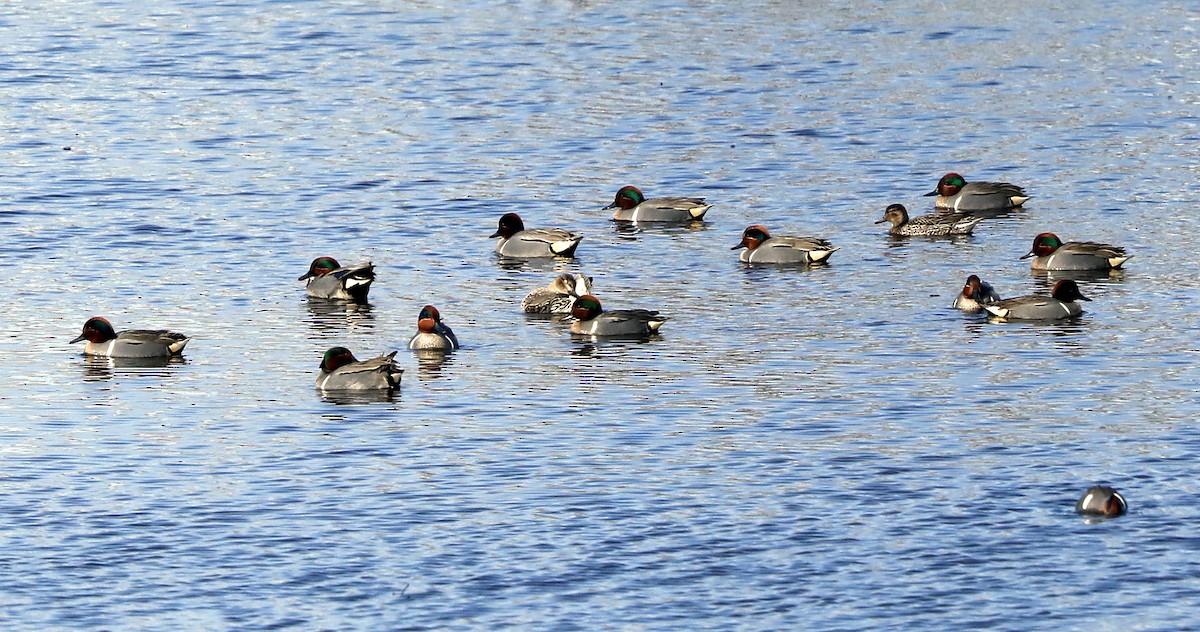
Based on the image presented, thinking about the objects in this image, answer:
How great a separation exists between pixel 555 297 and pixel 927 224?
7788 mm

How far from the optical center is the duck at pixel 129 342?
27.8 m

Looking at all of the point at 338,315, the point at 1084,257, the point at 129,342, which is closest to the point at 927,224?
the point at 1084,257

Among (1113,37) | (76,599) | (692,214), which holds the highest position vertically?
(1113,37)

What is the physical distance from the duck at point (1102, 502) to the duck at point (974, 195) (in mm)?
17118

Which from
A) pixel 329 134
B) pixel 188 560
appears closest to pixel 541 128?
pixel 329 134

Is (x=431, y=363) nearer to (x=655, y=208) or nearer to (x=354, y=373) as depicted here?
(x=354, y=373)

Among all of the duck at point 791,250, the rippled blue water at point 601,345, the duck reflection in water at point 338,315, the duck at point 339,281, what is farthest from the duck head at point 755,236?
the duck reflection in water at point 338,315

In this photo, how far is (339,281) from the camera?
31266mm

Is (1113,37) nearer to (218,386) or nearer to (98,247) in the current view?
(98,247)

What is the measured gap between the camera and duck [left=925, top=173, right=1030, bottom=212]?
37.1m

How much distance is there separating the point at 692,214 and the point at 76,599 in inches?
772

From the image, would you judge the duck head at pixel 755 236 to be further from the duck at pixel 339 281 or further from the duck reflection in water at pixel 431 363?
the duck reflection in water at pixel 431 363

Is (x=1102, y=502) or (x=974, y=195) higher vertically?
(x=974, y=195)

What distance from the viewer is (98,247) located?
35125mm
